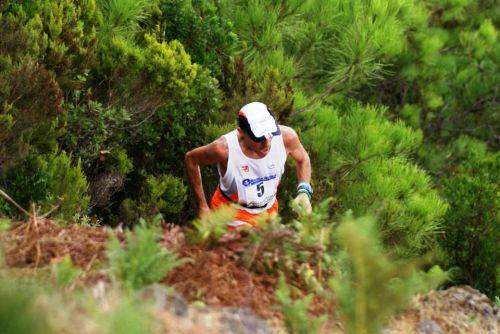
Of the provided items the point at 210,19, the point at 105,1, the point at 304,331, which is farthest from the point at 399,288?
the point at 210,19

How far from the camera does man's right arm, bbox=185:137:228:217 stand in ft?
24.1

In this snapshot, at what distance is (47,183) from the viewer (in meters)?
8.05

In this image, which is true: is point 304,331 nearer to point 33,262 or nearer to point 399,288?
point 399,288

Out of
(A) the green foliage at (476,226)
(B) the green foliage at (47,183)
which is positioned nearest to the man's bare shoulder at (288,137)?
(B) the green foliage at (47,183)

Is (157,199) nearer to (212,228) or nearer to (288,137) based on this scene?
(288,137)

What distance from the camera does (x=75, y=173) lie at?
27.0 ft

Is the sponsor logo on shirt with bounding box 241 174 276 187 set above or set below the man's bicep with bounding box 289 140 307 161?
below

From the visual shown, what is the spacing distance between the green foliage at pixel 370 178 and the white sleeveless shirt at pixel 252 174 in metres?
2.97

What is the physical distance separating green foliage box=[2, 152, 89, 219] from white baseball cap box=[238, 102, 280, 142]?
1.60 metres

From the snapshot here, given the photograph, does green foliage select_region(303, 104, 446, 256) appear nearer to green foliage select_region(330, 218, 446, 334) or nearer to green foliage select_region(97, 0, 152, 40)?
green foliage select_region(97, 0, 152, 40)

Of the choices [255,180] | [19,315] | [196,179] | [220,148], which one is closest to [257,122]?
[220,148]

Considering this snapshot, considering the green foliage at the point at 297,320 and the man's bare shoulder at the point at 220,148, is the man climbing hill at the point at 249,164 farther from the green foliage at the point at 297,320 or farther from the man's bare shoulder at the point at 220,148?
the green foliage at the point at 297,320

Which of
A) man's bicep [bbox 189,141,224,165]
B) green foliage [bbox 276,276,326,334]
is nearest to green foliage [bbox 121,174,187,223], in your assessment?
man's bicep [bbox 189,141,224,165]

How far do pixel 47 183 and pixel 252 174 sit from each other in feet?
5.47
